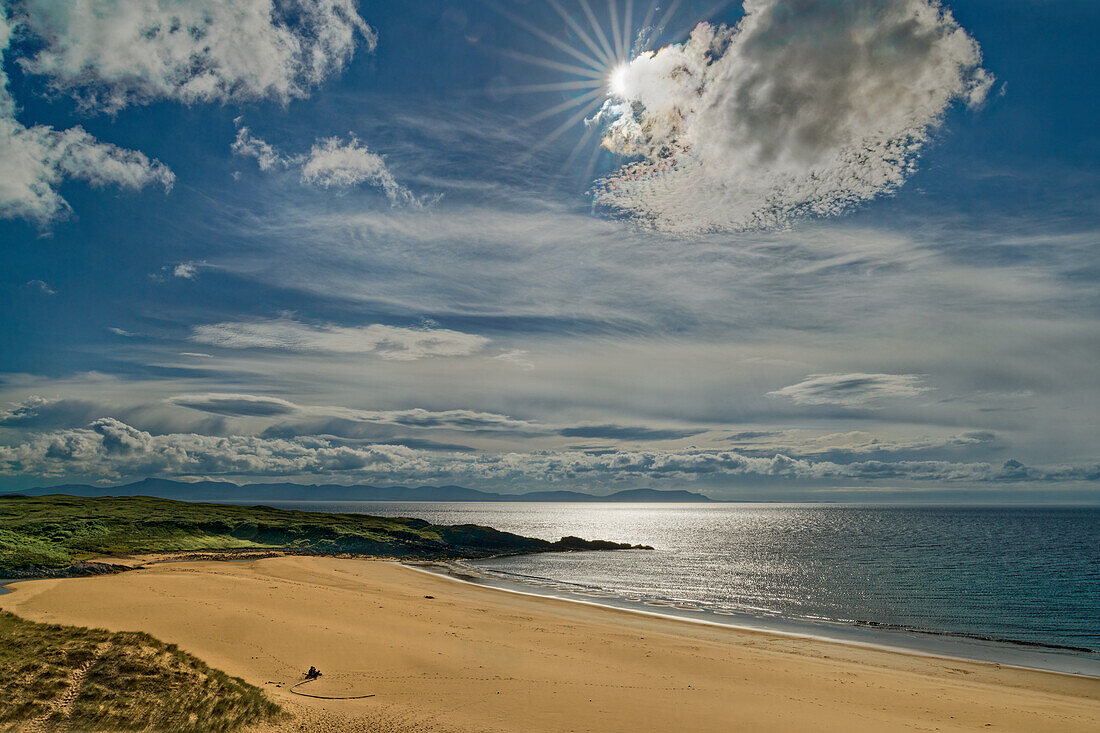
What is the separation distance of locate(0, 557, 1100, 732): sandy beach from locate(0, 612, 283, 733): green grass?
3.67 feet

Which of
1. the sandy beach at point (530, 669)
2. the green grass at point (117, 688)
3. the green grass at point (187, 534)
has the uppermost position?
the green grass at point (117, 688)

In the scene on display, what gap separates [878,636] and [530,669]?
26.6 metres

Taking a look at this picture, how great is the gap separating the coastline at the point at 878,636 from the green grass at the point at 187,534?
32.6 m

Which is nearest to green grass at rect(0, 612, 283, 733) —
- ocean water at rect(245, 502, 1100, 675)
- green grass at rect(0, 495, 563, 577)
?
green grass at rect(0, 495, 563, 577)

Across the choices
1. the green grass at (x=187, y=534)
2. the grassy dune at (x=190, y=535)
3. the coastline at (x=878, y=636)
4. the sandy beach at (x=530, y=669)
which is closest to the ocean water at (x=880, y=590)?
the coastline at (x=878, y=636)

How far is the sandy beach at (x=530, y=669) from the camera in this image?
15.0 meters

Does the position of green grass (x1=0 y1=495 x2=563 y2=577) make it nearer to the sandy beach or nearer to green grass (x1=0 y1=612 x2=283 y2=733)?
the sandy beach

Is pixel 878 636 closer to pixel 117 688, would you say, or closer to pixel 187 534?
pixel 117 688

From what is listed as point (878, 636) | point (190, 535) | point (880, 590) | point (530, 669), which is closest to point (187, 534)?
point (190, 535)

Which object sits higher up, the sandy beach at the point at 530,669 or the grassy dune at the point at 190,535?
the sandy beach at the point at 530,669

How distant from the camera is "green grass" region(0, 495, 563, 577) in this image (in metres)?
46.8

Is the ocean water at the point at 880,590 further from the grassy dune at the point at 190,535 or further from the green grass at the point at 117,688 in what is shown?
the green grass at the point at 117,688

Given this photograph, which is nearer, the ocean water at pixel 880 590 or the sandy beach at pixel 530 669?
the sandy beach at pixel 530 669

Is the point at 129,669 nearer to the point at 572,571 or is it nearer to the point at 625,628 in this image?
the point at 625,628
